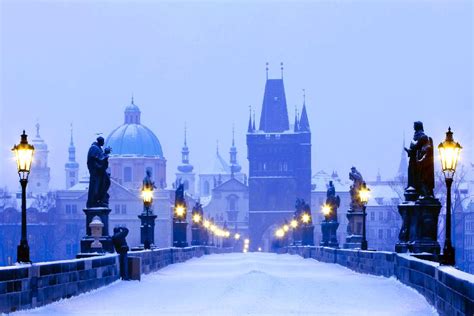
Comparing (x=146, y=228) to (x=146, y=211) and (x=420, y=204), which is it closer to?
(x=146, y=211)

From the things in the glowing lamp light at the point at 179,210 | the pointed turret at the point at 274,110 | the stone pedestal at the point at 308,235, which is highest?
the pointed turret at the point at 274,110

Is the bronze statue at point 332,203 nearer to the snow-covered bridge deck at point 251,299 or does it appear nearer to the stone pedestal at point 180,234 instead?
the stone pedestal at point 180,234

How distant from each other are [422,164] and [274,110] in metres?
153

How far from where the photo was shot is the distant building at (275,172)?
178m

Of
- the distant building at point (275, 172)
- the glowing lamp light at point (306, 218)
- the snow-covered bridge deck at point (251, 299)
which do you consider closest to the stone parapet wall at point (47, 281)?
the snow-covered bridge deck at point (251, 299)

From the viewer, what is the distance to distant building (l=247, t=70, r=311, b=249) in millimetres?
177625

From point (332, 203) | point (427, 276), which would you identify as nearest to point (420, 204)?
point (427, 276)

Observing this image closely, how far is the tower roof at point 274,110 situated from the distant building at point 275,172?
148mm

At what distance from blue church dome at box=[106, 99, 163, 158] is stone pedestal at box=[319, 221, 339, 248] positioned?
396 feet

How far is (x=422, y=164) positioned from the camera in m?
30.8

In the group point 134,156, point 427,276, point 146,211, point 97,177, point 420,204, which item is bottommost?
point 427,276

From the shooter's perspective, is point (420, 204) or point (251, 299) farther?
point (420, 204)

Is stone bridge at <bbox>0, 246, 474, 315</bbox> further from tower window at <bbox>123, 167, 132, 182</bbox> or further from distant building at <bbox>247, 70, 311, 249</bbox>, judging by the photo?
tower window at <bbox>123, 167, 132, 182</bbox>

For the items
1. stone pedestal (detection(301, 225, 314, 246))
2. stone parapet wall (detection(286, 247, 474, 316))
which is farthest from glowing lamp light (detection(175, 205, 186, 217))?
stone parapet wall (detection(286, 247, 474, 316))
